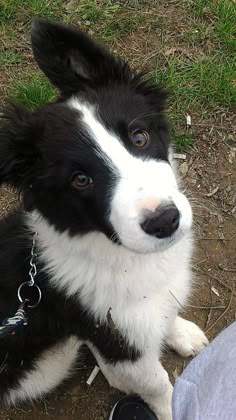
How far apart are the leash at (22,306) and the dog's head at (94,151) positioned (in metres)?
0.32

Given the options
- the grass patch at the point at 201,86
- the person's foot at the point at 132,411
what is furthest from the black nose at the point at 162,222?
the grass patch at the point at 201,86

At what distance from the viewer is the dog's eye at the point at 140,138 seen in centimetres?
206

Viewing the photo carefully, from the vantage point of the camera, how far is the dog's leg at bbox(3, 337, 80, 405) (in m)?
2.79

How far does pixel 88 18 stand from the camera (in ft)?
13.4

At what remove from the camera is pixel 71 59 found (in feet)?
7.18

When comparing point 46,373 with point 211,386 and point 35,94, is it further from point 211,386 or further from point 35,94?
point 35,94

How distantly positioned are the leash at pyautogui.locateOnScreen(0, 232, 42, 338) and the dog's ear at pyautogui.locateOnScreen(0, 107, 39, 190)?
0.36 meters

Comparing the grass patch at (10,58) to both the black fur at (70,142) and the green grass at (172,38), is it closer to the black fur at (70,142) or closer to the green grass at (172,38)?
the green grass at (172,38)

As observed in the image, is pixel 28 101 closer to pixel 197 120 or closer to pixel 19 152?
pixel 197 120

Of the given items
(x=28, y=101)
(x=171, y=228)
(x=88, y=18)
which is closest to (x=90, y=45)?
(x=171, y=228)

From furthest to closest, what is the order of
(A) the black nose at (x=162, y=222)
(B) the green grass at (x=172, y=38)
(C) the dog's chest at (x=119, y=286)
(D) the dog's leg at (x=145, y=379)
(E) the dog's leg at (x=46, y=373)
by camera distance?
(B) the green grass at (x=172, y=38) → (E) the dog's leg at (x=46, y=373) → (D) the dog's leg at (x=145, y=379) → (C) the dog's chest at (x=119, y=286) → (A) the black nose at (x=162, y=222)

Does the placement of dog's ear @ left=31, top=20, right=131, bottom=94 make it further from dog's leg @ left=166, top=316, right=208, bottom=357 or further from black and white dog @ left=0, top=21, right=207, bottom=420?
dog's leg @ left=166, top=316, right=208, bottom=357

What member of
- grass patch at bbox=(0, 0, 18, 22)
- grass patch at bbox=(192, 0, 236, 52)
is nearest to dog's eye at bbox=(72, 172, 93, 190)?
grass patch at bbox=(192, 0, 236, 52)

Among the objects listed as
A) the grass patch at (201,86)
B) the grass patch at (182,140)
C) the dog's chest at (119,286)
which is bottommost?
the grass patch at (182,140)
